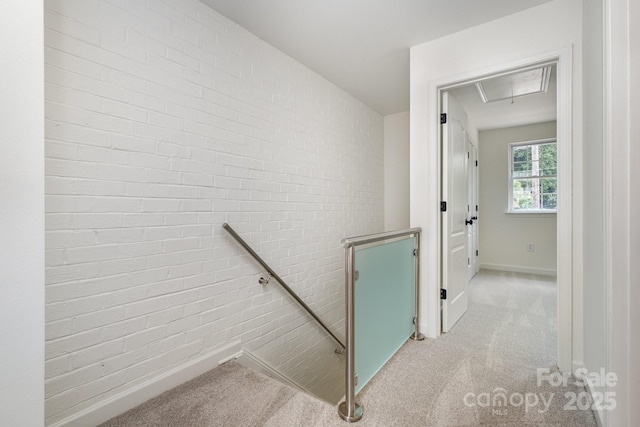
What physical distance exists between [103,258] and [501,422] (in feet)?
7.14

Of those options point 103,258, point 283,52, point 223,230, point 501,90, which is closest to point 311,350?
point 223,230

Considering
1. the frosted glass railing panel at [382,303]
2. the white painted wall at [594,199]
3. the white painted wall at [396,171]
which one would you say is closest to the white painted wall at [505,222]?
the white painted wall at [396,171]

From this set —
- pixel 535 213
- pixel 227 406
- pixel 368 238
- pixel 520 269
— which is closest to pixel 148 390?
pixel 227 406

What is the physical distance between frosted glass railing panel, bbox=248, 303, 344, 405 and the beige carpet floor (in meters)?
0.45

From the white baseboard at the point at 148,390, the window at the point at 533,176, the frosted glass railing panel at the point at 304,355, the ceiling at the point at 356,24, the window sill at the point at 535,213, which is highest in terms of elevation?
the ceiling at the point at 356,24

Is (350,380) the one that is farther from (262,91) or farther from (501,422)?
(262,91)

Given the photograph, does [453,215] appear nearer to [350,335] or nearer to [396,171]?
[350,335]

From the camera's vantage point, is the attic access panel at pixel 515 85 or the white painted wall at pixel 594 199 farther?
the attic access panel at pixel 515 85

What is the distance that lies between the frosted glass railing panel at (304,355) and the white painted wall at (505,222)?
3527 millimetres

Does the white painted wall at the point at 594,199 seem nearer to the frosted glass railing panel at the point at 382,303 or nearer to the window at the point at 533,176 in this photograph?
the frosted glass railing panel at the point at 382,303

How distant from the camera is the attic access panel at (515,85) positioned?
283cm

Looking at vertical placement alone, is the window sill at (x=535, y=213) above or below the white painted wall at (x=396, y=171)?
below

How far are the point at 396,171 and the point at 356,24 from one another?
2331mm

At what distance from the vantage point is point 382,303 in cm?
182
